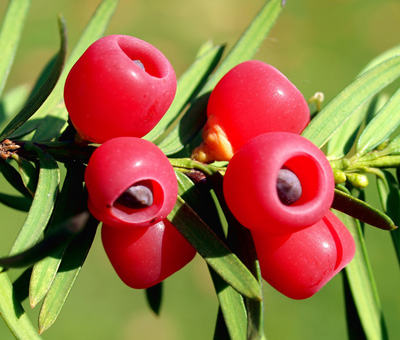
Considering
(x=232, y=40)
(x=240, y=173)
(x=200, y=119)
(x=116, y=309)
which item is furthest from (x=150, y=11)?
(x=240, y=173)

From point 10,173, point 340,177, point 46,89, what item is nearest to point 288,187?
point 340,177

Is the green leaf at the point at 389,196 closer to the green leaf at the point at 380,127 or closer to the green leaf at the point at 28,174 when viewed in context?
the green leaf at the point at 380,127

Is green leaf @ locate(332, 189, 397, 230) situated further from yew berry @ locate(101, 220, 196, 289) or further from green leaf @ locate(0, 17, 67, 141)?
green leaf @ locate(0, 17, 67, 141)

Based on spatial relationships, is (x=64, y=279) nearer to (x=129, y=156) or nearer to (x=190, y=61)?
(x=129, y=156)

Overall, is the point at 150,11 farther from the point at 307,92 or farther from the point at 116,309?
the point at 116,309

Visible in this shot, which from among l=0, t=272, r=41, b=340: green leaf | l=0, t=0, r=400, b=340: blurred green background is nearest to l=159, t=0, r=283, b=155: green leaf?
l=0, t=272, r=41, b=340: green leaf

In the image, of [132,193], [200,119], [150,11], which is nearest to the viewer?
[132,193]
